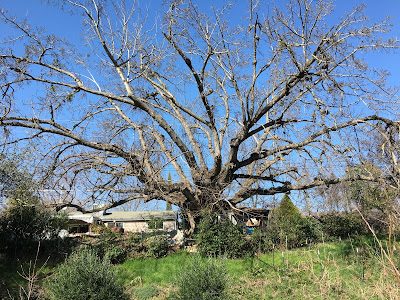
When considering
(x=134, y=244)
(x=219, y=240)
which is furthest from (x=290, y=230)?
(x=134, y=244)

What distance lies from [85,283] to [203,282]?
8.01 ft

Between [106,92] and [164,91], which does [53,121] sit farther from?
[164,91]

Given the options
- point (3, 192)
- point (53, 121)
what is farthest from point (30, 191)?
point (53, 121)

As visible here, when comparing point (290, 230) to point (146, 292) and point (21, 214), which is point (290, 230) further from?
point (21, 214)

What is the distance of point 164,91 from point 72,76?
376 cm

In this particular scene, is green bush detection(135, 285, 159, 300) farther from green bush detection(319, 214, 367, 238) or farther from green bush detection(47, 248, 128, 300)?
green bush detection(319, 214, 367, 238)

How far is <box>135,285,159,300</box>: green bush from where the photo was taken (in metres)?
8.21

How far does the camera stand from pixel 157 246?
11883 mm

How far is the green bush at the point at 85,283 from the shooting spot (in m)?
6.22

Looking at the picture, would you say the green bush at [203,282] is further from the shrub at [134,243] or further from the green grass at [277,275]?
the shrub at [134,243]

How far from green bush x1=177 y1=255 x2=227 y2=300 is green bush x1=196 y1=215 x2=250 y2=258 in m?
5.33

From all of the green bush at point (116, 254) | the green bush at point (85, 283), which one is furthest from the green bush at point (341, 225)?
the green bush at point (85, 283)

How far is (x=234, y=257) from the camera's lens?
11.4 meters

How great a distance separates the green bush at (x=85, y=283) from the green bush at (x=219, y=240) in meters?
4.93
